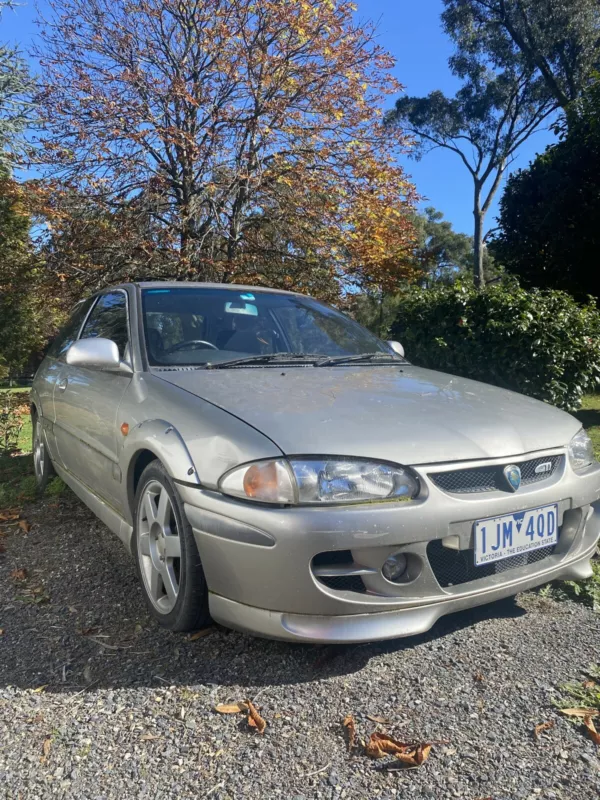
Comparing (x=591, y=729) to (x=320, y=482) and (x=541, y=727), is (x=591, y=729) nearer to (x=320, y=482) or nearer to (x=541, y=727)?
(x=541, y=727)

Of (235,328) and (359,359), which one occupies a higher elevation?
(235,328)

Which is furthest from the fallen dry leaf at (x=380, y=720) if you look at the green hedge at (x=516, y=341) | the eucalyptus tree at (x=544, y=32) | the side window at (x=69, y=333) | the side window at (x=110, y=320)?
the eucalyptus tree at (x=544, y=32)

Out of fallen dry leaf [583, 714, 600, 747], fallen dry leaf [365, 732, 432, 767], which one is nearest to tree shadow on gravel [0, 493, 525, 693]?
fallen dry leaf [365, 732, 432, 767]

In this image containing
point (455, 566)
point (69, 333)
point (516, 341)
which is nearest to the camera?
point (455, 566)

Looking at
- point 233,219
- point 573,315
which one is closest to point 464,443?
point 573,315

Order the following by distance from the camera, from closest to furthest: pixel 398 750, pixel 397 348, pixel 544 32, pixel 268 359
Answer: pixel 398 750 < pixel 268 359 < pixel 397 348 < pixel 544 32

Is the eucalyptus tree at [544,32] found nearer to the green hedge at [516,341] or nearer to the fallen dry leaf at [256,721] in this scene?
the green hedge at [516,341]

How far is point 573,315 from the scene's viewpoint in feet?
21.6

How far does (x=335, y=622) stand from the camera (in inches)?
78.4

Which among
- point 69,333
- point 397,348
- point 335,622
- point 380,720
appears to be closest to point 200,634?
point 335,622

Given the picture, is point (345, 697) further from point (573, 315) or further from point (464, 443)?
point (573, 315)

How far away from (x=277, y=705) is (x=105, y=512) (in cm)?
148

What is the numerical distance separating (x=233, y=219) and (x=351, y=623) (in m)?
8.57

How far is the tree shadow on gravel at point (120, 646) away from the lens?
2180 millimetres
